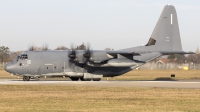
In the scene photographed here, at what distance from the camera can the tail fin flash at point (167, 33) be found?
49.0 m

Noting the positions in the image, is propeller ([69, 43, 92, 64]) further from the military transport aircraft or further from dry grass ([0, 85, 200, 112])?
dry grass ([0, 85, 200, 112])

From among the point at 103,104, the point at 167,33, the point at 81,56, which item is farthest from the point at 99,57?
the point at 103,104

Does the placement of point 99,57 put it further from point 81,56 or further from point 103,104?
point 103,104

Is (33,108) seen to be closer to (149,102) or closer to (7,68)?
(149,102)

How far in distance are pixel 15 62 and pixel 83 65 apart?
7609 mm

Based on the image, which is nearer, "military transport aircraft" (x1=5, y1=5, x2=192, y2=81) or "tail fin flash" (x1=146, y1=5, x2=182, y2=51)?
"military transport aircraft" (x1=5, y1=5, x2=192, y2=81)

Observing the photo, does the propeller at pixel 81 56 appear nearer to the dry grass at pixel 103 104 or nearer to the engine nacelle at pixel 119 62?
the engine nacelle at pixel 119 62

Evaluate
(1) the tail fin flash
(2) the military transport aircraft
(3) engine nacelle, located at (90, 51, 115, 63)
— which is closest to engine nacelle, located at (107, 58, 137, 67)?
(2) the military transport aircraft

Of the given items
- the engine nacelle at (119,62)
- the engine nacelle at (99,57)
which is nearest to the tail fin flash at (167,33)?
the engine nacelle at (119,62)

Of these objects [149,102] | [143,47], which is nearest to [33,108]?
[149,102]

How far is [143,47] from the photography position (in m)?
48.6

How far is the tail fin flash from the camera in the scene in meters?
49.0

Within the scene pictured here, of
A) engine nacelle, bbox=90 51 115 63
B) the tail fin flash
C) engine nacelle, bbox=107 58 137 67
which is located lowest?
engine nacelle, bbox=107 58 137 67

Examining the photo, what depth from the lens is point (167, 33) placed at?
4941 centimetres
